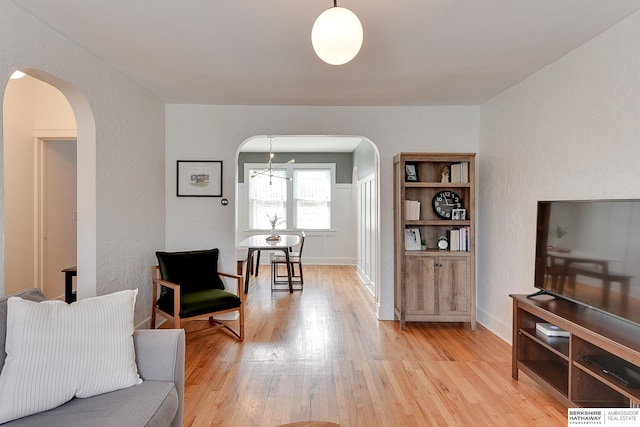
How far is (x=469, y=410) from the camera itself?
7.49 feet

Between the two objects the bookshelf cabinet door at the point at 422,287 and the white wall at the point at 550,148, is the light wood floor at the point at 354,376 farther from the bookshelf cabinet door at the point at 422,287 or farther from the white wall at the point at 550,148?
the white wall at the point at 550,148

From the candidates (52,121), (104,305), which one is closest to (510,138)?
(104,305)

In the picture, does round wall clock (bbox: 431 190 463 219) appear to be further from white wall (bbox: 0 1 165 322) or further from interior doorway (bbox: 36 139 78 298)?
interior doorway (bbox: 36 139 78 298)

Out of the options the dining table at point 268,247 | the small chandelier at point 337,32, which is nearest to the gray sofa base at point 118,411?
the small chandelier at point 337,32

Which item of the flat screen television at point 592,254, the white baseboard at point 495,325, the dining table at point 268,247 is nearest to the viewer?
the flat screen television at point 592,254

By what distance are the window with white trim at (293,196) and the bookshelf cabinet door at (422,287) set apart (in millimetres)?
4016

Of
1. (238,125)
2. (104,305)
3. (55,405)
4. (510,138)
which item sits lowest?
(55,405)

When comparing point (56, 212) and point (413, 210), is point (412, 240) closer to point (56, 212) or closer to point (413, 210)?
point (413, 210)

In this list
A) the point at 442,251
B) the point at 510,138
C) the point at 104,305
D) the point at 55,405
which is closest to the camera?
the point at 55,405

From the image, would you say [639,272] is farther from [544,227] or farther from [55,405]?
[55,405]

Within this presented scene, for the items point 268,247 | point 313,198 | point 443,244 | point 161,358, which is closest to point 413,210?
point 443,244

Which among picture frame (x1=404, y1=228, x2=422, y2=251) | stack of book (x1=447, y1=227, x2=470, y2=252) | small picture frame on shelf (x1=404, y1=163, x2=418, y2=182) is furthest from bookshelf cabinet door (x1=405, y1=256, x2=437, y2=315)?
small picture frame on shelf (x1=404, y1=163, x2=418, y2=182)

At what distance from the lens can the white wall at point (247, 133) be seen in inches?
159

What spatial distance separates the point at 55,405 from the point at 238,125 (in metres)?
3.11
